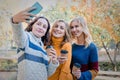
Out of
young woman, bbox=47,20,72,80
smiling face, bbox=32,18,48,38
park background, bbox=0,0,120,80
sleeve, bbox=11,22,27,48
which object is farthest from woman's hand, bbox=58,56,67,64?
park background, bbox=0,0,120,80

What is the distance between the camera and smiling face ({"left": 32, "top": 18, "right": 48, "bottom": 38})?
1.53 metres

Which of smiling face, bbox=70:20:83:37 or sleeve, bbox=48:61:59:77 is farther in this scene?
smiling face, bbox=70:20:83:37

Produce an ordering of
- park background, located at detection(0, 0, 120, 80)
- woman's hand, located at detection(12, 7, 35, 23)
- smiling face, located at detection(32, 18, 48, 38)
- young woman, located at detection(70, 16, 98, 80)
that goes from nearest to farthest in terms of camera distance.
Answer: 1. woman's hand, located at detection(12, 7, 35, 23)
2. smiling face, located at detection(32, 18, 48, 38)
3. young woman, located at detection(70, 16, 98, 80)
4. park background, located at detection(0, 0, 120, 80)

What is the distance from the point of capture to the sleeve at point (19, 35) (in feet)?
4.06

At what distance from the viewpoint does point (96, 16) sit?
2.06 m

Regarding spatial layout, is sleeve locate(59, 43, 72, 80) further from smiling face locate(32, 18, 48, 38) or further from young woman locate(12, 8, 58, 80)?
smiling face locate(32, 18, 48, 38)

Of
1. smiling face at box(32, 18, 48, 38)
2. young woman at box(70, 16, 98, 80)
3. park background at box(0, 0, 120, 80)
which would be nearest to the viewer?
smiling face at box(32, 18, 48, 38)

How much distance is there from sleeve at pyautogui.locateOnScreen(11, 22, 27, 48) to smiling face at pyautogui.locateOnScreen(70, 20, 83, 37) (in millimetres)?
517

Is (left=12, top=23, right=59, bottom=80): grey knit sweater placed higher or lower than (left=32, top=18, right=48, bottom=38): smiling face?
lower

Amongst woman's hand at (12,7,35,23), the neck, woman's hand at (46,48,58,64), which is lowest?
woman's hand at (46,48,58,64)

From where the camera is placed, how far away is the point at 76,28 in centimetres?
172

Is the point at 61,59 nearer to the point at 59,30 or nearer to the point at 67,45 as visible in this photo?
the point at 67,45

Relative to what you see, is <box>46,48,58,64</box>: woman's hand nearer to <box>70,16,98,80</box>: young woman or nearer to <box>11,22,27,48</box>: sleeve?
<box>70,16,98,80</box>: young woman

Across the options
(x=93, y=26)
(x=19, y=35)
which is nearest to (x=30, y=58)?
(x=19, y=35)
